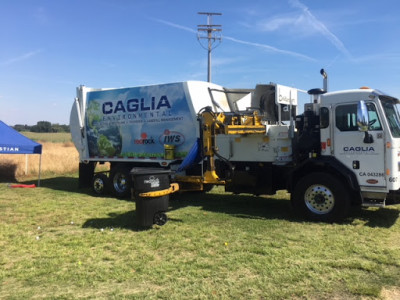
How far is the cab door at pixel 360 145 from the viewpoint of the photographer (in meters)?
6.70

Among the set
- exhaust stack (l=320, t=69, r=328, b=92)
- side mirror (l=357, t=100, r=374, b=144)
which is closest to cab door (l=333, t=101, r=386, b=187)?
side mirror (l=357, t=100, r=374, b=144)

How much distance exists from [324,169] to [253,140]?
1874mm

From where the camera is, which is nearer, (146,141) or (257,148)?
(257,148)

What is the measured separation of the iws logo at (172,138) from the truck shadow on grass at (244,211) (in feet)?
5.51

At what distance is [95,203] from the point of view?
985 centimetres

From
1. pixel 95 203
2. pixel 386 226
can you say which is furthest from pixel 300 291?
pixel 95 203

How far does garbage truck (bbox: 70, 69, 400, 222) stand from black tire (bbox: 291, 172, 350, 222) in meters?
0.02

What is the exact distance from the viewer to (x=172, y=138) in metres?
10.1

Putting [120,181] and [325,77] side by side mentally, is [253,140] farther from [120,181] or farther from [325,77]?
[120,181]

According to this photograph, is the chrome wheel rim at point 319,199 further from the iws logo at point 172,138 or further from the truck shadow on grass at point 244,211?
the iws logo at point 172,138

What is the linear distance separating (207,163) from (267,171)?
1.48 metres

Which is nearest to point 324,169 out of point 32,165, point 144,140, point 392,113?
point 392,113

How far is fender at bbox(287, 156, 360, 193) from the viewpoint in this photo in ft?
22.6

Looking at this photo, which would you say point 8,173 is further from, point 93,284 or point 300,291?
Result: point 300,291
